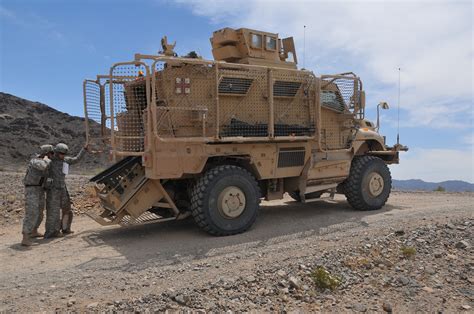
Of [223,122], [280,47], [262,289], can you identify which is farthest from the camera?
[280,47]

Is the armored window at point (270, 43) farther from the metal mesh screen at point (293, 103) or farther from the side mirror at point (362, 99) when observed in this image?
the side mirror at point (362, 99)

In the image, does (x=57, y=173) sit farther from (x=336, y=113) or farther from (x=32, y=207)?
(x=336, y=113)

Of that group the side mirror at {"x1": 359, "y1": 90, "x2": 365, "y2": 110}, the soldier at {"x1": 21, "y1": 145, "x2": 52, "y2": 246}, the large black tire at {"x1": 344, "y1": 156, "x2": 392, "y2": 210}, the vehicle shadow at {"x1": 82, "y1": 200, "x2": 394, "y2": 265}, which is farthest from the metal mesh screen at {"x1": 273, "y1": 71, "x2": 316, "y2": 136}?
the soldier at {"x1": 21, "y1": 145, "x2": 52, "y2": 246}

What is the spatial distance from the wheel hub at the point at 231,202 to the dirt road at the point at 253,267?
439 millimetres

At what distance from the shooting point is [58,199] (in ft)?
26.3

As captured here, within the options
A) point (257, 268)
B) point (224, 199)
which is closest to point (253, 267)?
point (257, 268)

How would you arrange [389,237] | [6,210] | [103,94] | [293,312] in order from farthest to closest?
[6,210] → [103,94] → [389,237] → [293,312]

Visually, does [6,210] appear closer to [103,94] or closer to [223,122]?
[103,94]

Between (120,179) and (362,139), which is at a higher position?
(362,139)

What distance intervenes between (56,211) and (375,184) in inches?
257

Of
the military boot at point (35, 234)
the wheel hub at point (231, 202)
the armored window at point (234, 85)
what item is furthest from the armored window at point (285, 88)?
the military boot at point (35, 234)

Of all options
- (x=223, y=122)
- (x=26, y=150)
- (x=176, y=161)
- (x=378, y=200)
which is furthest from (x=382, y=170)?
(x=26, y=150)

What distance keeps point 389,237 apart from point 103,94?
18.7 feet

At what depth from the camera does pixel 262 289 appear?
517cm
